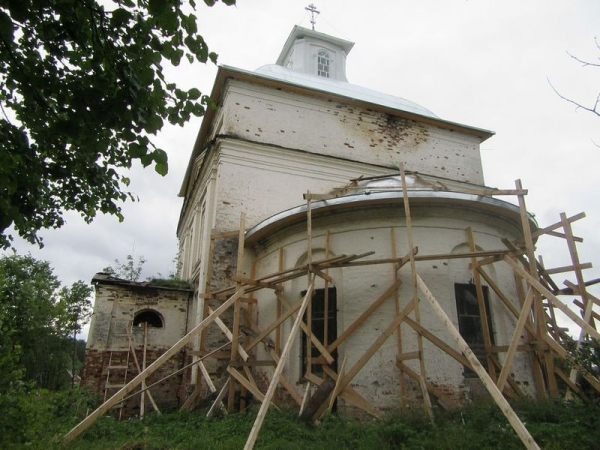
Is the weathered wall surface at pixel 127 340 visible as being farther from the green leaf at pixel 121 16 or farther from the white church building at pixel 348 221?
the green leaf at pixel 121 16

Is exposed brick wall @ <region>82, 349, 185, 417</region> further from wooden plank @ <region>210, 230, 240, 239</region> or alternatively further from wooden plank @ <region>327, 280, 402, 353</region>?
wooden plank @ <region>327, 280, 402, 353</region>

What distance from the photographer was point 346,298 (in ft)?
32.4

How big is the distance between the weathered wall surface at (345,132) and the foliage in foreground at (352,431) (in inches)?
337

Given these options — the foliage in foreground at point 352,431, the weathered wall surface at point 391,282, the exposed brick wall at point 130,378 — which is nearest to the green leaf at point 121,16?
the foliage in foreground at point 352,431

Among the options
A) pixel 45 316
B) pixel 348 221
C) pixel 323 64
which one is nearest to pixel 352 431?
pixel 348 221

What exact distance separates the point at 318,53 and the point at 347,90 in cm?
524

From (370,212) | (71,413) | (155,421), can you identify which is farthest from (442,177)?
(71,413)

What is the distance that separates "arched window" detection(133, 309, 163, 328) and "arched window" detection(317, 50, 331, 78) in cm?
1286

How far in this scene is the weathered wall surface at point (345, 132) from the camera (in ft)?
48.4

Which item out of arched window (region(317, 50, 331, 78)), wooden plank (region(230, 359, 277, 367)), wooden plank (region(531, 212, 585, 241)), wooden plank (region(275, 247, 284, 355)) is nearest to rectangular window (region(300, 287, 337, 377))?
wooden plank (region(275, 247, 284, 355))

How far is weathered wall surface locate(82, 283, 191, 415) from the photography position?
13.2 metres

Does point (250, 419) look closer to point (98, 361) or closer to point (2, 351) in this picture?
point (2, 351)

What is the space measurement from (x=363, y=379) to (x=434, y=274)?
247 cm

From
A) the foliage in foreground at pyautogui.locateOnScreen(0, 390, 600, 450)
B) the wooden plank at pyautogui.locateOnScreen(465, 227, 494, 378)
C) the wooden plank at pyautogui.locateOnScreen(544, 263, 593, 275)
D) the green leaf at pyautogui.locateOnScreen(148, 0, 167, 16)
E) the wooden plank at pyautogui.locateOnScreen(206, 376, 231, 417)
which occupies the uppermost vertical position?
the green leaf at pyautogui.locateOnScreen(148, 0, 167, 16)
